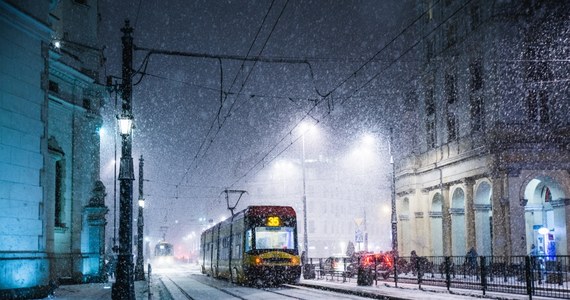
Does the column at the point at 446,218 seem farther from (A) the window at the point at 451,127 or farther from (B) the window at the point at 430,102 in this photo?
(B) the window at the point at 430,102

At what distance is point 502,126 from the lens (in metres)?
30.6

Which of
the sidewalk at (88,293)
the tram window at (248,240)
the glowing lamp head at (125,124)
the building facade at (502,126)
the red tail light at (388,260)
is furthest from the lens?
the red tail light at (388,260)

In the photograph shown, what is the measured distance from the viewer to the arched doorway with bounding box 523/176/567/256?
1192 inches

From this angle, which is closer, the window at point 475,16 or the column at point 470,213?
the window at point 475,16

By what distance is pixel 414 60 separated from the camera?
40.7 m

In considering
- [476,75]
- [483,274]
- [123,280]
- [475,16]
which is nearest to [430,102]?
[476,75]

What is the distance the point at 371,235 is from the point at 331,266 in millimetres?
61432

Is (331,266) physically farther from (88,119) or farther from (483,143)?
(88,119)

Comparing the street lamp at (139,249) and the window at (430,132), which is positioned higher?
the window at (430,132)

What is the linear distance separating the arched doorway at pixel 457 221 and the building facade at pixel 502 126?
0.06 metres

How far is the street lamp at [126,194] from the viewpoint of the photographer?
45.3ft

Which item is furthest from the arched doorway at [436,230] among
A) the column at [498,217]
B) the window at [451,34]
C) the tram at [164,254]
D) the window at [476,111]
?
the tram at [164,254]

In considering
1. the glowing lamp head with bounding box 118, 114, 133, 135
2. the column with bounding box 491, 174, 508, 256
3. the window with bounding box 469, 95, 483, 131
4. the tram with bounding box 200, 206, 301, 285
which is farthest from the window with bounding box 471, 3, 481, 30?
the glowing lamp head with bounding box 118, 114, 133, 135

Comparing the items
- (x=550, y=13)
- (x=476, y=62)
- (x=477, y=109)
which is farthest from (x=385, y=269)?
(x=550, y=13)
